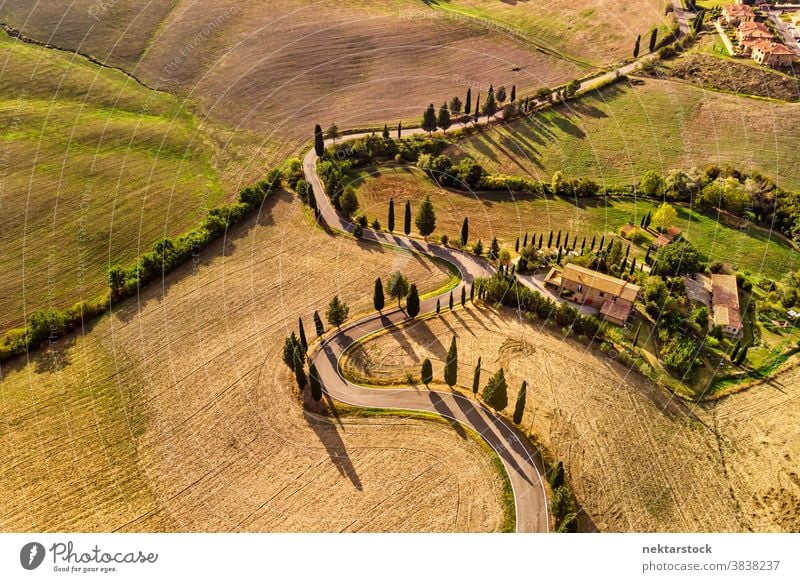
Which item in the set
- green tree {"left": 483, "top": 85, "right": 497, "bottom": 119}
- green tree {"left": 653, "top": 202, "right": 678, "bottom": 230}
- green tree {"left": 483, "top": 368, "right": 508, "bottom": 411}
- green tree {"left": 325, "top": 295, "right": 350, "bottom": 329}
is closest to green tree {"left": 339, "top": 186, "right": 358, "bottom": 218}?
green tree {"left": 325, "top": 295, "right": 350, "bottom": 329}

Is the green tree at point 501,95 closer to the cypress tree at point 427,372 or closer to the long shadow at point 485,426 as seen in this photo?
the cypress tree at point 427,372

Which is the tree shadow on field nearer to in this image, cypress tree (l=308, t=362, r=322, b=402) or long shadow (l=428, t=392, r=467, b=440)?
cypress tree (l=308, t=362, r=322, b=402)

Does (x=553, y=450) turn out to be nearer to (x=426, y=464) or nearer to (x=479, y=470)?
(x=479, y=470)

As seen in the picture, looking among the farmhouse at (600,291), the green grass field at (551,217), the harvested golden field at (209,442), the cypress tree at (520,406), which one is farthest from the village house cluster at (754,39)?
the cypress tree at (520,406)

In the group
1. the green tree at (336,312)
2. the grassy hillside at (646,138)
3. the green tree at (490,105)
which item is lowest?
the green tree at (336,312)

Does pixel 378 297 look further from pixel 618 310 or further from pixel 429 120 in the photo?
pixel 429 120

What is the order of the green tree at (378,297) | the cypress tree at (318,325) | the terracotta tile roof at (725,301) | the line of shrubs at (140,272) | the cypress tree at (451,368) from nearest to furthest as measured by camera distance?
the cypress tree at (451,368), the cypress tree at (318,325), the line of shrubs at (140,272), the terracotta tile roof at (725,301), the green tree at (378,297)
